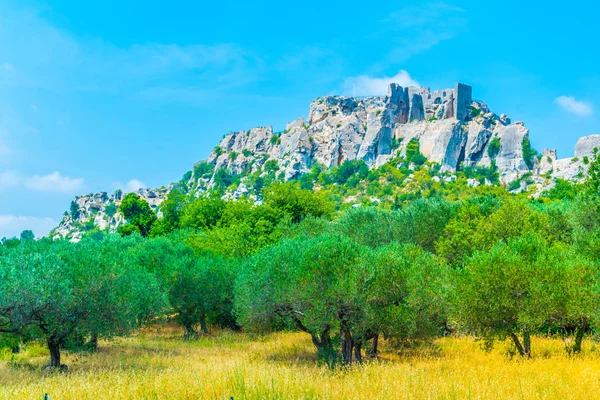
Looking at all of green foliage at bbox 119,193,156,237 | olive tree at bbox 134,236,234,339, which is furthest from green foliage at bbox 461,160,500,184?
olive tree at bbox 134,236,234,339

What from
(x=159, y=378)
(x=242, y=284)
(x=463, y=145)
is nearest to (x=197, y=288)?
(x=242, y=284)

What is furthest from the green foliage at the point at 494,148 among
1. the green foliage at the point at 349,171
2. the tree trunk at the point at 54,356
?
the tree trunk at the point at 54,356

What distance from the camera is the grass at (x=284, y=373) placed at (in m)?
13.1

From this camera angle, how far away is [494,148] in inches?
6053

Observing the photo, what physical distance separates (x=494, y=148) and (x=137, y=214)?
391 ft

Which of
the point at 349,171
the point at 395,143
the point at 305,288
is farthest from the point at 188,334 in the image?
the point at 395,143

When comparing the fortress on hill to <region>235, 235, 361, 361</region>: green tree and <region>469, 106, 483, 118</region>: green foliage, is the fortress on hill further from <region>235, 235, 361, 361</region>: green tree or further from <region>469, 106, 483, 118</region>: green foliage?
<region>235, 235, 361, 361</region>: green tree

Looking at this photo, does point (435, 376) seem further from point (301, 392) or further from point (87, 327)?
point (87, 327)

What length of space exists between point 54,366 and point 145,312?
261 inches

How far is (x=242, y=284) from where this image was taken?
76.8 ft

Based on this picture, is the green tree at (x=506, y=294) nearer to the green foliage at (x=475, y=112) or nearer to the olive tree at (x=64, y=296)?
the olive tree at (x=64, y=296)

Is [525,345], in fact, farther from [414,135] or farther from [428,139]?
[414,135]

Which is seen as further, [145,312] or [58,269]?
[145,312]

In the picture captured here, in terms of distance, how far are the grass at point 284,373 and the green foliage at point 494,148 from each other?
138 m
